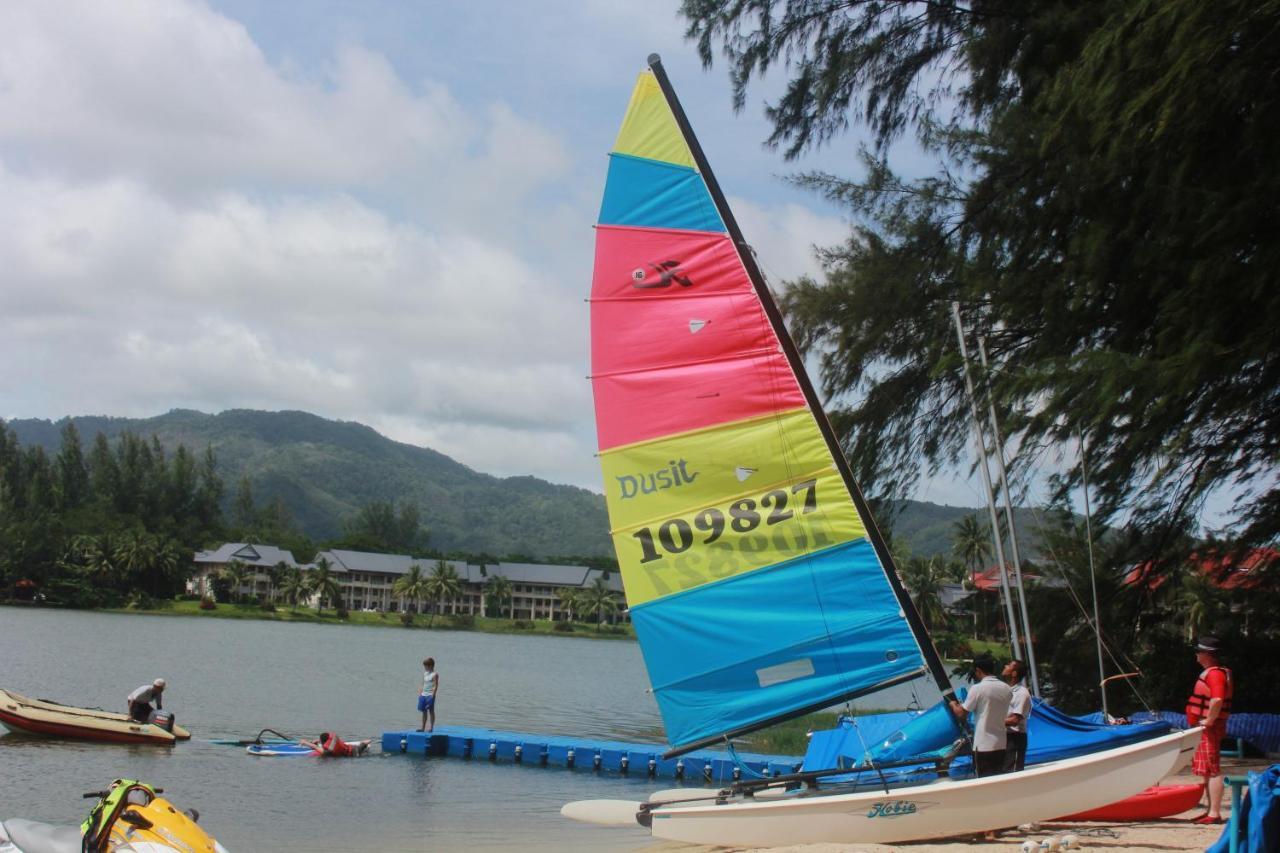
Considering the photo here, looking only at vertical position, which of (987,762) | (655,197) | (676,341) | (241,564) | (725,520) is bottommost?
(987,762)

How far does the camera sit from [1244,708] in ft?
49.2

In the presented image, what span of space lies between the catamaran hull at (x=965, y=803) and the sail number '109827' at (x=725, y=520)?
2018mm

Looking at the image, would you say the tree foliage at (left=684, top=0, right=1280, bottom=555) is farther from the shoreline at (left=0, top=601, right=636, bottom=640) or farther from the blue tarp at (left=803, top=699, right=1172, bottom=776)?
the shoreline at (left=0, top=601, right=636, bottom=640)

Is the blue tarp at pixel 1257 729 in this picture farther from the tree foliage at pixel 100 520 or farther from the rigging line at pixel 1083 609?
the tree foliage at pixel 100 520

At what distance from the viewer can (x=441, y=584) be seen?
369ft

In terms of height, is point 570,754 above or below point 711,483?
below

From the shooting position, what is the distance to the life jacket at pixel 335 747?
1773 cm

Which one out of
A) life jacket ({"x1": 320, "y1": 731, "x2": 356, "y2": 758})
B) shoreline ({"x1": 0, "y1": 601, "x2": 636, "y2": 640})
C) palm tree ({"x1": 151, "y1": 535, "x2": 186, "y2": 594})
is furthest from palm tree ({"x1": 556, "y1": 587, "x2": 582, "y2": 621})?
life jacket ({"x1": 320, "y1": 731, "x2": 356, "y2": 758})

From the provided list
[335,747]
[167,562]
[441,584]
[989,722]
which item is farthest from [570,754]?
[441,584]

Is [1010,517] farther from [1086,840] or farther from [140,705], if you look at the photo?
[140,705]

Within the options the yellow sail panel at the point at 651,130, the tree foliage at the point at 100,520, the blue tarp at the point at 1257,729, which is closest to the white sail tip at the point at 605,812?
the yellow sail panel at the point at 651,130

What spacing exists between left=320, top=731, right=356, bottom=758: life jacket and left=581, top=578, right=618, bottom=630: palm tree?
101470 millimetres

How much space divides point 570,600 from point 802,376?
373ft

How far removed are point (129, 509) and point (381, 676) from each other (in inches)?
3230
